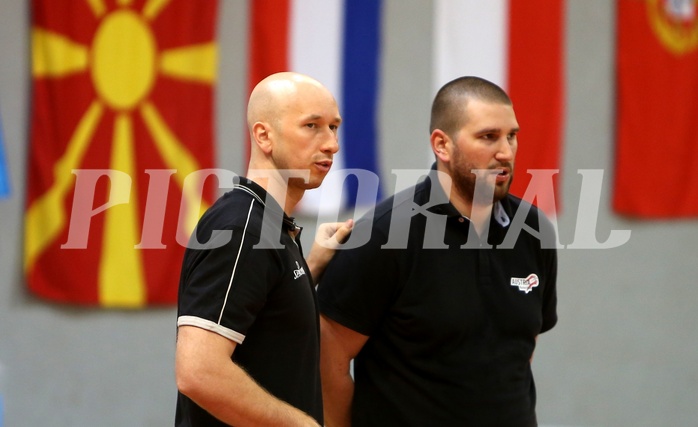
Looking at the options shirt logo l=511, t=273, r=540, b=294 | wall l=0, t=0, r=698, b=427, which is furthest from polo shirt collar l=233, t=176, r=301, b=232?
wall l=0, t=0, r=698, b=427

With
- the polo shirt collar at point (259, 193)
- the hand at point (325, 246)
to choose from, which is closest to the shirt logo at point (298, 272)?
the polo shirt collar at point (259, 193)

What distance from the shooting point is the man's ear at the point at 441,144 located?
238 centimetres

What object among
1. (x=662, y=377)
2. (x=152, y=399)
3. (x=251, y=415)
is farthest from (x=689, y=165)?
(x=251, y=415)

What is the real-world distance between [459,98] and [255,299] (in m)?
1.05

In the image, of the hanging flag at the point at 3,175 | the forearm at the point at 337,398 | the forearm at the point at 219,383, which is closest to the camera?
the forearm at the point at 219,383

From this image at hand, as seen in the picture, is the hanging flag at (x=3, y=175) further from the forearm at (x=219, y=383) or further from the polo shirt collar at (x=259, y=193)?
the forearm at (x=219, y=383)

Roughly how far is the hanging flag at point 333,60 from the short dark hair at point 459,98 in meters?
1.99

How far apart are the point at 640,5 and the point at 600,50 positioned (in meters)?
0.32

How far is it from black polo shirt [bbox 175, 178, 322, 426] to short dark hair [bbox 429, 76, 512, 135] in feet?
2.41

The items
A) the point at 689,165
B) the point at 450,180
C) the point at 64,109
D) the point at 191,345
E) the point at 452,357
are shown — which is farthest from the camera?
the point at 689,165

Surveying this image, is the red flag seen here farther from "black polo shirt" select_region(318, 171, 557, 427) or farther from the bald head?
the bald head

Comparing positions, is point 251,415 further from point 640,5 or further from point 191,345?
point 640,5

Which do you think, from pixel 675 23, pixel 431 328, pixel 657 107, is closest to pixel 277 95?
pixel 431 328

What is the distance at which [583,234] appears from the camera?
4707 mm
